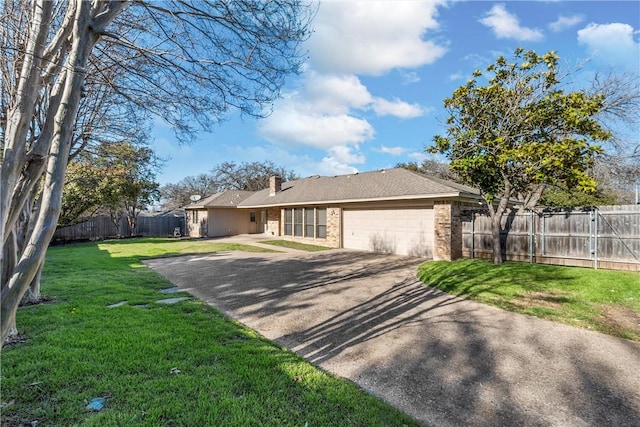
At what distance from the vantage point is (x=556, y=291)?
22.6 feet

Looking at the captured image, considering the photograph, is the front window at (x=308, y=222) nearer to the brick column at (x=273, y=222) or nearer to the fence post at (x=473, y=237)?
the brick column at (x=273, y=222)

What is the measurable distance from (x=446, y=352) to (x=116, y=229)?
2658 cm

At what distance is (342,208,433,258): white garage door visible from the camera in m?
12.6

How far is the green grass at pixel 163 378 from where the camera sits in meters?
2.55

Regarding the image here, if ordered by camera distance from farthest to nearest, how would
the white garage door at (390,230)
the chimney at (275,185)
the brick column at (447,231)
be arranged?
the chimney at (275,185), the white garage door at (390,230), the brick column at (447,231)

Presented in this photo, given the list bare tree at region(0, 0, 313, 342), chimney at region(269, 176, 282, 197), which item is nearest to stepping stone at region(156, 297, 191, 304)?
bare tree at region(0, 0, 313, 342)

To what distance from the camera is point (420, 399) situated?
303 cm

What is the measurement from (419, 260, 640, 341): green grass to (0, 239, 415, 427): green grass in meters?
4.64

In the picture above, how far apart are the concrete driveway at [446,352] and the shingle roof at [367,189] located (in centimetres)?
539

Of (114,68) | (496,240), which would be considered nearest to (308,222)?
(496,240)

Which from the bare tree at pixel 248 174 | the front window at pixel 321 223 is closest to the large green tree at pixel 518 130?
the front window at pixel 321 223

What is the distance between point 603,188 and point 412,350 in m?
20.3

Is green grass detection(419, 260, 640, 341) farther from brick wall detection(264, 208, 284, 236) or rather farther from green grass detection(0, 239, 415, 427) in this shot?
brick wall detection(264, 208, 284, 236)

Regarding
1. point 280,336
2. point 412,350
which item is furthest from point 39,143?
point 412,350
